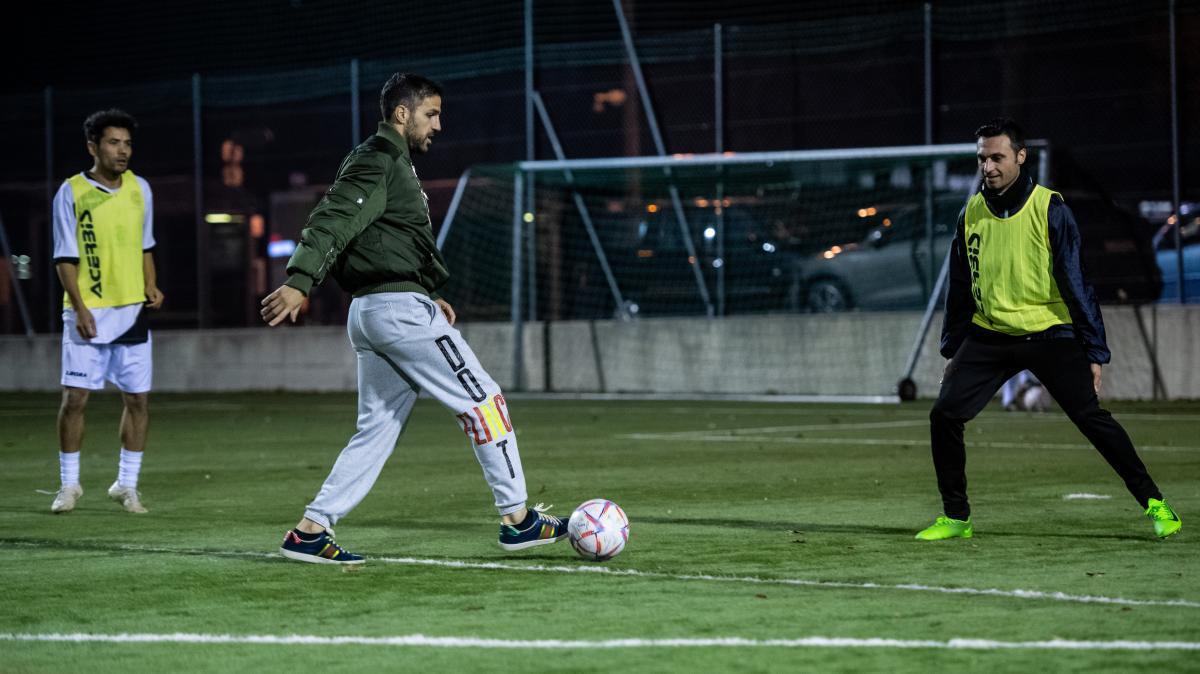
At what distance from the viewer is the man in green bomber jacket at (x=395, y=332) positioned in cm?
686

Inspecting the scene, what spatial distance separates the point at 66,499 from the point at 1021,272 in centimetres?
505

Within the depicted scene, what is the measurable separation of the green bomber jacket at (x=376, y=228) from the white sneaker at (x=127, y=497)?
2804 millimetres

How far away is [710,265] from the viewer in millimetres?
22344

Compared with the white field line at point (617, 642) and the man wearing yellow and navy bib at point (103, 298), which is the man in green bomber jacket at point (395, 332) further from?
the man wearing yellow and navy bib at point (103, 298)

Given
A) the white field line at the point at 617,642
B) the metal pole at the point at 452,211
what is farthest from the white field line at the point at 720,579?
the metal pole at the point at 452,211

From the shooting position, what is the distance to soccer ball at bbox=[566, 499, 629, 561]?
697 cm

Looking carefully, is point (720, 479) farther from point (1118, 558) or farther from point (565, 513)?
point (1118, 558)

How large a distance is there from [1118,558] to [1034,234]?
1.48m

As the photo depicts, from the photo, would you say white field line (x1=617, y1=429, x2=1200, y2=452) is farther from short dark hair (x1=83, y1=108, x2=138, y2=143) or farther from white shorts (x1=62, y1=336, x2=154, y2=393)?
short dark hair (x1=83, y1=108, x2=138, y2=143)

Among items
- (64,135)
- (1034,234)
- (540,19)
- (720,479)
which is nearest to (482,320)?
(540,19)

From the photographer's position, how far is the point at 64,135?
1041 inches

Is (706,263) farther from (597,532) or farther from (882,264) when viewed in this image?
(597,532)

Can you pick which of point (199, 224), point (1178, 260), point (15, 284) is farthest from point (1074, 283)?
point (15, 284)

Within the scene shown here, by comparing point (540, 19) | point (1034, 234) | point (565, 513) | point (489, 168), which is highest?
point (540, 19)
